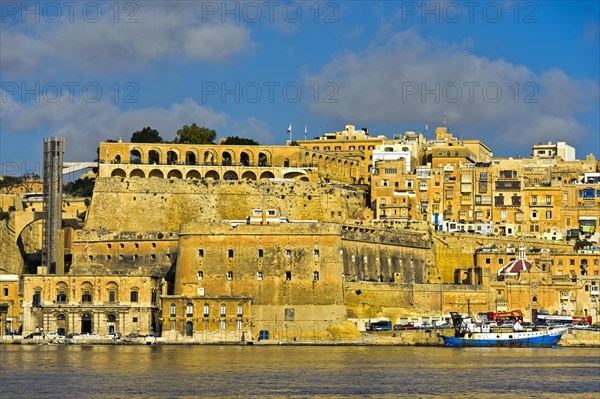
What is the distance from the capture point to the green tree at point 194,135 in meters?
108

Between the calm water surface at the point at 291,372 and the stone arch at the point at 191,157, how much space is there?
2682 cm

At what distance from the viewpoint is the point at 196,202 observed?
93.7m

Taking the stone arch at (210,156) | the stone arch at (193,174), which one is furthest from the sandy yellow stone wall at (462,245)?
the stone arch at (210,156)

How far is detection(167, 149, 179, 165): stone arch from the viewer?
9906cm

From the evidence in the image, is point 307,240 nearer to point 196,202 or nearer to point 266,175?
point 196,202

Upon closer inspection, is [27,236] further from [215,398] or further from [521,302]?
[215,398]

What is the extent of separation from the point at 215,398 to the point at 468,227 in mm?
47315

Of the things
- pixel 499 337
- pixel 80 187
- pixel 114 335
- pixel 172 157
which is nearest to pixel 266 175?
pixel 172 157

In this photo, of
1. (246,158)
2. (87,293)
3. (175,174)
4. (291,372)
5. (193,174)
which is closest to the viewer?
(291,372)

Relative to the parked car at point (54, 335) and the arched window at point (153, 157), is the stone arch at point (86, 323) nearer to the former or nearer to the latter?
the parked car at point (54, 335)

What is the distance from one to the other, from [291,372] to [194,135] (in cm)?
5054

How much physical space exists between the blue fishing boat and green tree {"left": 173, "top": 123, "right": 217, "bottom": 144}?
34720 mm

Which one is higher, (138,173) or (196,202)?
(138,173)

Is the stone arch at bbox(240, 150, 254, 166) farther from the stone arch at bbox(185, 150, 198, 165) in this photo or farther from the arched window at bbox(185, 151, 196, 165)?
the arched window at bbox(185, 151, 196, 165)
